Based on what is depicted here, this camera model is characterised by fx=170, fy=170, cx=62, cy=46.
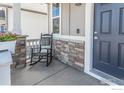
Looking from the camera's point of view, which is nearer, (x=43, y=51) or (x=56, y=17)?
(x=43, y=51)

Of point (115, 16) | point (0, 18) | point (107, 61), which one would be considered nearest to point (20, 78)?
point (107, 61)

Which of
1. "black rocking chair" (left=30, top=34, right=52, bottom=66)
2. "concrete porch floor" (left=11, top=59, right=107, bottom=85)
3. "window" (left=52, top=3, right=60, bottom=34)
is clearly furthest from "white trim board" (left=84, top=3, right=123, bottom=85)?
"window" (left=52, top=3, right=60, bottom=34)

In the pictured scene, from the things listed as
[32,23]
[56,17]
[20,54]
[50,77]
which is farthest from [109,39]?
[32,23]

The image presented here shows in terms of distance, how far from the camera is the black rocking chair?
471cm

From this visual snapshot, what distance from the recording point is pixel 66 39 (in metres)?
4.65

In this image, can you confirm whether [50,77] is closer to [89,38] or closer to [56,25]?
[89,38]

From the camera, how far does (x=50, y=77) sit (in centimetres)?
346

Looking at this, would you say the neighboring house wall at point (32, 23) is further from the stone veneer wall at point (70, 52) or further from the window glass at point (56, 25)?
the stone veneer wall at point (70, 52)

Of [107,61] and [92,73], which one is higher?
[107,61]

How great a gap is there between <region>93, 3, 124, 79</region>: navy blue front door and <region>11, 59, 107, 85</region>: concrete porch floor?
377 millimetres

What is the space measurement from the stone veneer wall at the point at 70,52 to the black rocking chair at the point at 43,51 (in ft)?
0.89

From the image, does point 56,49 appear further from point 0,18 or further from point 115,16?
point 0,18

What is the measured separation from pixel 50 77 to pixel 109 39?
139 centimetres

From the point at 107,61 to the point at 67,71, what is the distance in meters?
1.07
